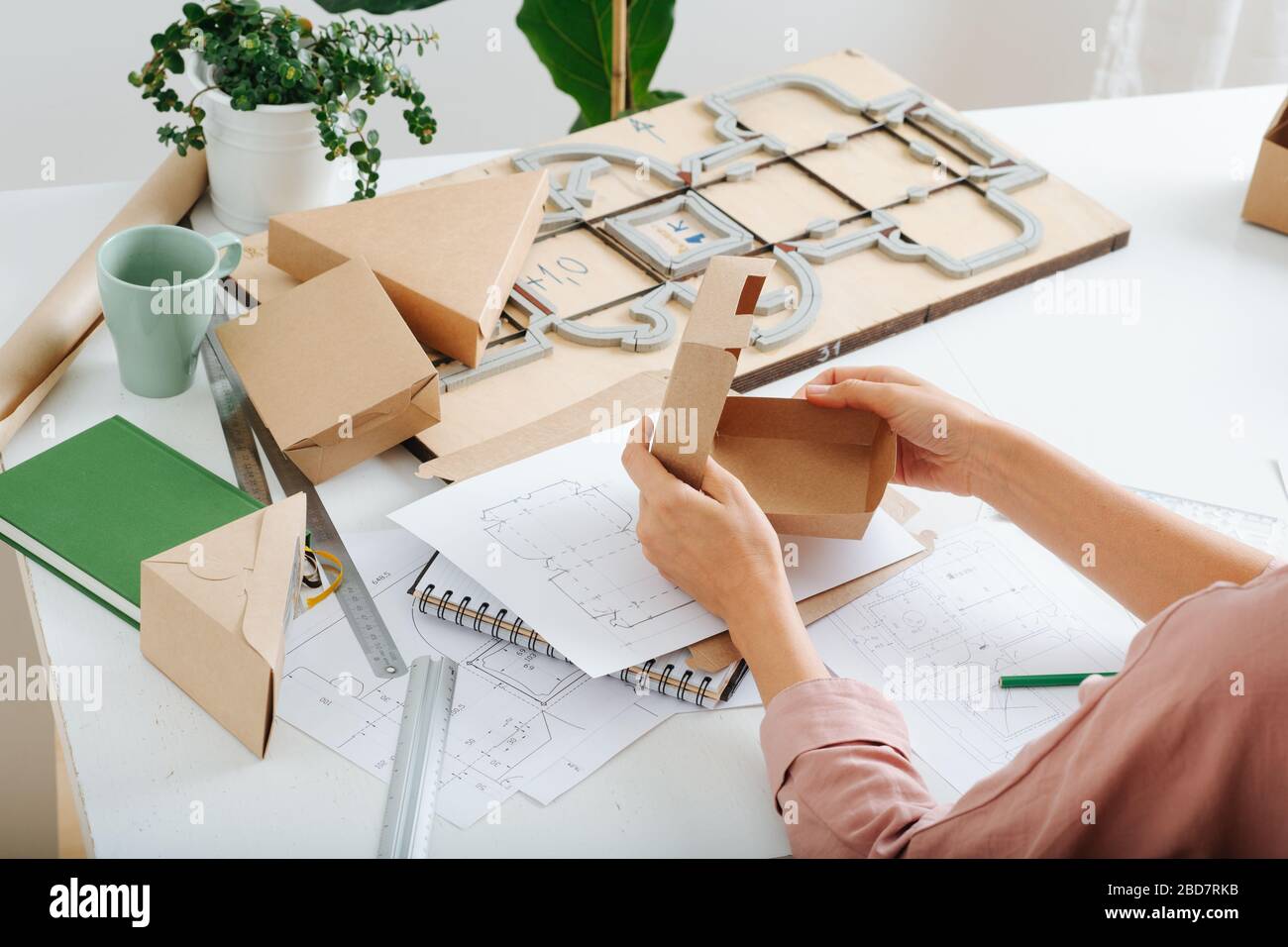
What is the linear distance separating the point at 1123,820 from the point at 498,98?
7.55 ft

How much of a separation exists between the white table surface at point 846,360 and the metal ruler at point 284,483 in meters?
0.02

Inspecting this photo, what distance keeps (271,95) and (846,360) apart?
64cm

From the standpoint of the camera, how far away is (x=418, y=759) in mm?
871

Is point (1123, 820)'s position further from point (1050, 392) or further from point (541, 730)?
point (1050, 392)

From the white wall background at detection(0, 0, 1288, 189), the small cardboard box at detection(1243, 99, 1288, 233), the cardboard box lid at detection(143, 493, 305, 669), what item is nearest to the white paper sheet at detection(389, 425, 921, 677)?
the cardboard box lid at detection(143, 493, 305, 669)

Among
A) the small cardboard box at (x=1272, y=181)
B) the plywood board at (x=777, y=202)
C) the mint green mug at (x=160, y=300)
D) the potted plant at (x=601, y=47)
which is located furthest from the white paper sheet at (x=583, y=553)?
the potted plant at (x=601, y=47)

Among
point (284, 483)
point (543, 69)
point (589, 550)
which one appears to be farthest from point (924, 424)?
point (543, 69)

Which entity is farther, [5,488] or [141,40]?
[141,40]

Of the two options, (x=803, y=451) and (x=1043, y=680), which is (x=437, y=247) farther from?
(x=1043, y=680)

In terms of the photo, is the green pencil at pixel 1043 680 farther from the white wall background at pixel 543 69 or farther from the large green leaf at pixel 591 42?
the white wall background at pixel 543 69

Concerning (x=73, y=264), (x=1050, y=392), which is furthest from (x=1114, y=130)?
(x=73, y=264)

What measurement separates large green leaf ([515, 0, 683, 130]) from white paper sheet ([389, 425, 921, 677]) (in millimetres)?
1034

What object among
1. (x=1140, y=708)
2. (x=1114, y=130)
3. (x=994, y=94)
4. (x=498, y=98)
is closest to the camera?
(x=1140, y=708)

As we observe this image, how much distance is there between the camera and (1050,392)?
1253 mm
